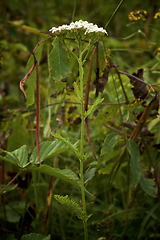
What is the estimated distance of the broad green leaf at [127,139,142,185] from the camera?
0.59m

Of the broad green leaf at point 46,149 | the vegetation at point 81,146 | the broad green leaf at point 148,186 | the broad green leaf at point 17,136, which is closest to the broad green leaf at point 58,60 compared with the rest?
Result: the vegetation at point 81,146

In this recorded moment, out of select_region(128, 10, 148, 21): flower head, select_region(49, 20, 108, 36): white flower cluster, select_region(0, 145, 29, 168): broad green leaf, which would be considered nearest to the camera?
select_region(49, 20, 108, 36): white flower cluster

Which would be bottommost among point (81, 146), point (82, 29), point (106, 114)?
point (81, 146)

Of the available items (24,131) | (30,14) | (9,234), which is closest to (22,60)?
(30,14)

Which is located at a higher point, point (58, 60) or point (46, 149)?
point (58, 60)

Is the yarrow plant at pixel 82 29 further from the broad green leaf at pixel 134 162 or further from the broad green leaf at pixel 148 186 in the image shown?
the broad green leaf at pixel 148 186

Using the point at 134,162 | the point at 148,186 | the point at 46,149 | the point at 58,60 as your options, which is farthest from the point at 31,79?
the point at 148,186

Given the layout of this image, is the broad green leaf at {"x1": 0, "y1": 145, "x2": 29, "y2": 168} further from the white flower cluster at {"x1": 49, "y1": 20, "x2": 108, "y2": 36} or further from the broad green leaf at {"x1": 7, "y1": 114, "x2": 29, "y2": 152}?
the white flower cluster at {"x1": 49, "y1": 20, "x2": 108, "y2": 36}

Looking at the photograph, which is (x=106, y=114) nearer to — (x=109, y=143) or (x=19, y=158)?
(x=109, y=143)

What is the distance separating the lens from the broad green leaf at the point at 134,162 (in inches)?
23.1

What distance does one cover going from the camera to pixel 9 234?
2.49 feet

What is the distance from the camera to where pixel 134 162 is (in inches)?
23.7

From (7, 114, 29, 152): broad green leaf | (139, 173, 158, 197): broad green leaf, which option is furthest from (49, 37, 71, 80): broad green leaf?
(139, 173, 158, 197): broad green leaf

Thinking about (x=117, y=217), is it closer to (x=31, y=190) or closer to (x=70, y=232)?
(x=70, y=232)
